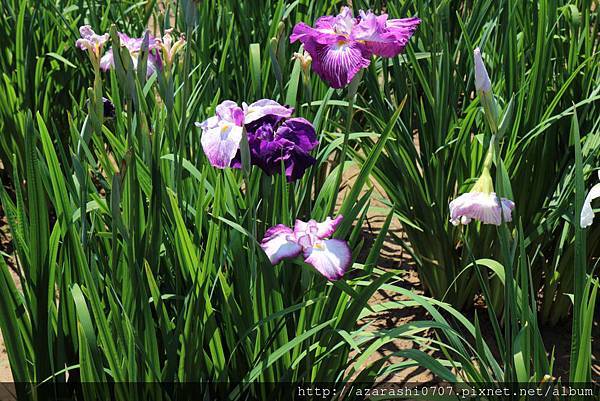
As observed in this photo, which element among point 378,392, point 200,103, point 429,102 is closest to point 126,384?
point 378,392

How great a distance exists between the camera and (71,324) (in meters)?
1.59

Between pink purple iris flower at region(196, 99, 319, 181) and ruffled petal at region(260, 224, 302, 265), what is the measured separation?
0.12 m

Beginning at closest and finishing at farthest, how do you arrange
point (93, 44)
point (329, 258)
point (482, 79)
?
point (482, 79), point (329, 258), point (93, 44)

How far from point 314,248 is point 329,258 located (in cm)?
4

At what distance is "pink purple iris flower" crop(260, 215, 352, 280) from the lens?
4.42ft

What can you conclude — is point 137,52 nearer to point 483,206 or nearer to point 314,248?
point 314,248

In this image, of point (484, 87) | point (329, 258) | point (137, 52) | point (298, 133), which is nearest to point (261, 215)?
point (298, 133)

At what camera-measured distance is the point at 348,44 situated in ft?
4.98

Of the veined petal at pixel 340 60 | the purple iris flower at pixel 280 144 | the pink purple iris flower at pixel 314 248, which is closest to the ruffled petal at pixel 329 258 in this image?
the pink purple iris flower at pixel 314 248

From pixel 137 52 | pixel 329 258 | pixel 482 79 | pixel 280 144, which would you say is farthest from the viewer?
pixel 137 52

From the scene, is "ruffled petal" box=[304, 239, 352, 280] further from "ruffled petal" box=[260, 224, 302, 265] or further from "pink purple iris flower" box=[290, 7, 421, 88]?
"pink purple iris flower" box=[290, 7, 421, 88]

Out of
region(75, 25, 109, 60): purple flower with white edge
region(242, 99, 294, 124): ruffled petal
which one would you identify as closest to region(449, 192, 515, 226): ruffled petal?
region(242, 99, 294, 124): ruffled petal

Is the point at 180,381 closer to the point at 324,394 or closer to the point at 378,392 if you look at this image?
the point at 324,394

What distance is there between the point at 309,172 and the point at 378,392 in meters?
0.55
